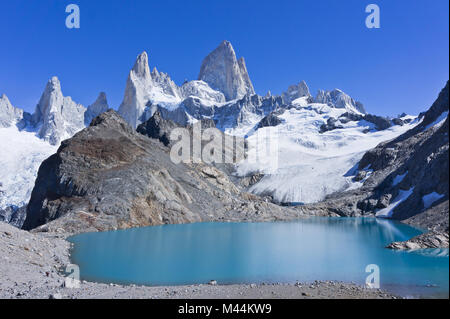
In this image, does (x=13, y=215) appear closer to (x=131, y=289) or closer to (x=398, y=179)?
(x=398, y=179)

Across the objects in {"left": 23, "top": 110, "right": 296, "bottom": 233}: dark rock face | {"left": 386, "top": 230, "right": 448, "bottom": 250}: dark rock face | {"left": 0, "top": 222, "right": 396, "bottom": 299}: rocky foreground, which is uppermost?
{"left": 23, "top": 110, "right": 296, "bottom": 233}: dark rock face

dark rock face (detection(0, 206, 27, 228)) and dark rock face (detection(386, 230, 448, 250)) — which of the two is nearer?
dark rock face (detection(386, 230, 448, 250))

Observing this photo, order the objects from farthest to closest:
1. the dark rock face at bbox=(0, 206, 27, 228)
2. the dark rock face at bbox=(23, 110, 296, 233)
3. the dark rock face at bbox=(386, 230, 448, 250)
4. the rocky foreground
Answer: the dark rock face at bbox=(0, 206, 27, 228) < the dark rock face at bbox=(23, 110, 296, 233) < the dark rock face at bbox=(386, 230, 448, 250) < the rocky foreground

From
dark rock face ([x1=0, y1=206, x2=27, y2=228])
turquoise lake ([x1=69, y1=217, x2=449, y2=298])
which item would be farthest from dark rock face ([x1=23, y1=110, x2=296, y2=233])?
dark rock face ([x1=0, y1=206, x2=27, y2=228])

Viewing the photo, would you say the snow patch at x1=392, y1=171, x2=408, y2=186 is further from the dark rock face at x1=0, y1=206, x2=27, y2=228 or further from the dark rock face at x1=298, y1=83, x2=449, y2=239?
the dark rock face at x1=0, y1=206, x2=27, y2=228

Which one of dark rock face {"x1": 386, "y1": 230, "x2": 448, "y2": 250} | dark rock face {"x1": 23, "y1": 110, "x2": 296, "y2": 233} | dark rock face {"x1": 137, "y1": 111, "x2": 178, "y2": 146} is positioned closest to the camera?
dark rock face {"x1": 386, "y1": 230, "x2": 448, "y2": 250}
